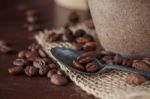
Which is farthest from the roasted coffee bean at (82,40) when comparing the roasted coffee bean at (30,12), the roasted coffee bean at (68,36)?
the roasted coffee bean at (30,12)

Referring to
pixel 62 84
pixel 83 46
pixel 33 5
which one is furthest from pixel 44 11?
pixel 62 84

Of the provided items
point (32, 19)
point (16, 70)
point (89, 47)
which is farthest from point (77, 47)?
point (32, 19)

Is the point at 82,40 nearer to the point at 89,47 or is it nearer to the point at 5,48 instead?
the point at 89,47

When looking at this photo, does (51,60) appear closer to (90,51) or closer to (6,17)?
(90,51)

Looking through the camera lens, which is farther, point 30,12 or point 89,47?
point 30,12

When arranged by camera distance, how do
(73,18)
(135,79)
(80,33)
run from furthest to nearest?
(73,18)
(80,33)
(135,79)

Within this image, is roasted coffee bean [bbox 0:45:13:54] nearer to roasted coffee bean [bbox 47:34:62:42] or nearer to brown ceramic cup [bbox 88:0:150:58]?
roasted coffee bean [bbox 47:34:62:42]

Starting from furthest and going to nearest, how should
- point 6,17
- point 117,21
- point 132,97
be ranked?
1. point 6,17
2. point 117,21
3. point 132,97

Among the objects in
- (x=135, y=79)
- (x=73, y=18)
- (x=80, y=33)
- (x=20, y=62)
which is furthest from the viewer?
(x=73, y=18)
